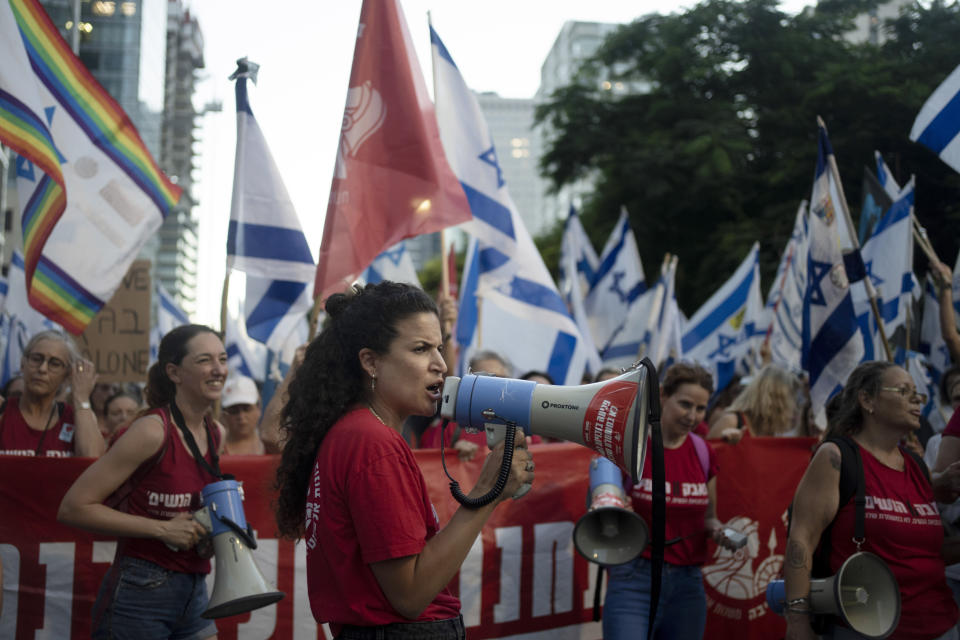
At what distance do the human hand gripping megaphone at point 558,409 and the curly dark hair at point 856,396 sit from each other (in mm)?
1912

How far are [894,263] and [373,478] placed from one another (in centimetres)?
567

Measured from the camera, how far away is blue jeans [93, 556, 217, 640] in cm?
355

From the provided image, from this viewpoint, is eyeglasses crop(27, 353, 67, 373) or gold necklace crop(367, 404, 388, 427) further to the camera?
eyeglasses crop(27, 353, 67, 373)

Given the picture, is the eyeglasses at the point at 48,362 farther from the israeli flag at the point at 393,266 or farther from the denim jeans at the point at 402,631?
the israeli flag at the point at 393,266

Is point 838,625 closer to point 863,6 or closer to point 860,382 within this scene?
point 860,382

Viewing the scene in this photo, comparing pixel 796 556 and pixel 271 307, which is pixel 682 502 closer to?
pixel 796 556

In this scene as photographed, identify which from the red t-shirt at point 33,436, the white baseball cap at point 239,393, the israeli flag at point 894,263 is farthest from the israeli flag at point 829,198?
the red t-shirt at point 33,436

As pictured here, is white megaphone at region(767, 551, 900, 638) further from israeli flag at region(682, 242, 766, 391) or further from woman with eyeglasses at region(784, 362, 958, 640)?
israeli flag at region(682, 242, 766, 391)

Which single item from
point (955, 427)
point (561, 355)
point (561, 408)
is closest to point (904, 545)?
point (955, 427)

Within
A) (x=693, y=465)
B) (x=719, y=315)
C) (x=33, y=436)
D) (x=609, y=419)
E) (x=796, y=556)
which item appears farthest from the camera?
(x=719, y=315)

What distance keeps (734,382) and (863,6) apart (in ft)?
59.8

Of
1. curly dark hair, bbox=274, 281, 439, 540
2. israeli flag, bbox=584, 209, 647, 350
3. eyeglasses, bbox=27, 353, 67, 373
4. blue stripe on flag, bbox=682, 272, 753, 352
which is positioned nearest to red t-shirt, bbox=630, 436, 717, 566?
curly dark hair, bbox=274, 281, 439, 540

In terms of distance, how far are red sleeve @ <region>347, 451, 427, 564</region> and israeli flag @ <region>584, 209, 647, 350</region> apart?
9.31m

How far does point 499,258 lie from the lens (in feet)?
24.3
